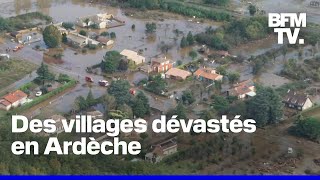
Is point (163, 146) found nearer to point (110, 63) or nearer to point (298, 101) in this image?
point (298, 101)

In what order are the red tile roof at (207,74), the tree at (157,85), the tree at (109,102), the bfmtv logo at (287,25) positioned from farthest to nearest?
the bfmtv logo at (287,25)
the red tile roof at (207,74)
the tree at (157,85)
the tree at (109,102)

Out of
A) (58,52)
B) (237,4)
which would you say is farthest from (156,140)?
(237,4)

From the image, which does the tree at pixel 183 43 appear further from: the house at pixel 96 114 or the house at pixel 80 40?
the house at pixel 96 114

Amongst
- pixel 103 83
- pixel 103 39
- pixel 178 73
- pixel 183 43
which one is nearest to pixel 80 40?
pixel 103 39

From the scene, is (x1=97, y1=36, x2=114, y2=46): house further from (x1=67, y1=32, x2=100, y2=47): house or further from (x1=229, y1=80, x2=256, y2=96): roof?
(x1=229, y1=80, x2=256, y2=96): roof

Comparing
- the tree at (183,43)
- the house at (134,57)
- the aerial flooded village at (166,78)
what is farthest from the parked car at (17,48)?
the tree at (183,43)

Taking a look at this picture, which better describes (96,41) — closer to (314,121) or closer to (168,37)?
(168,37)

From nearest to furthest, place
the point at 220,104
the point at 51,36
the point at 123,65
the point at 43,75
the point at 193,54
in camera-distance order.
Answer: the point at 220,104 → the point at 43,75 → the point at 123,65 → the point at 193,54 → the point at 51,36
